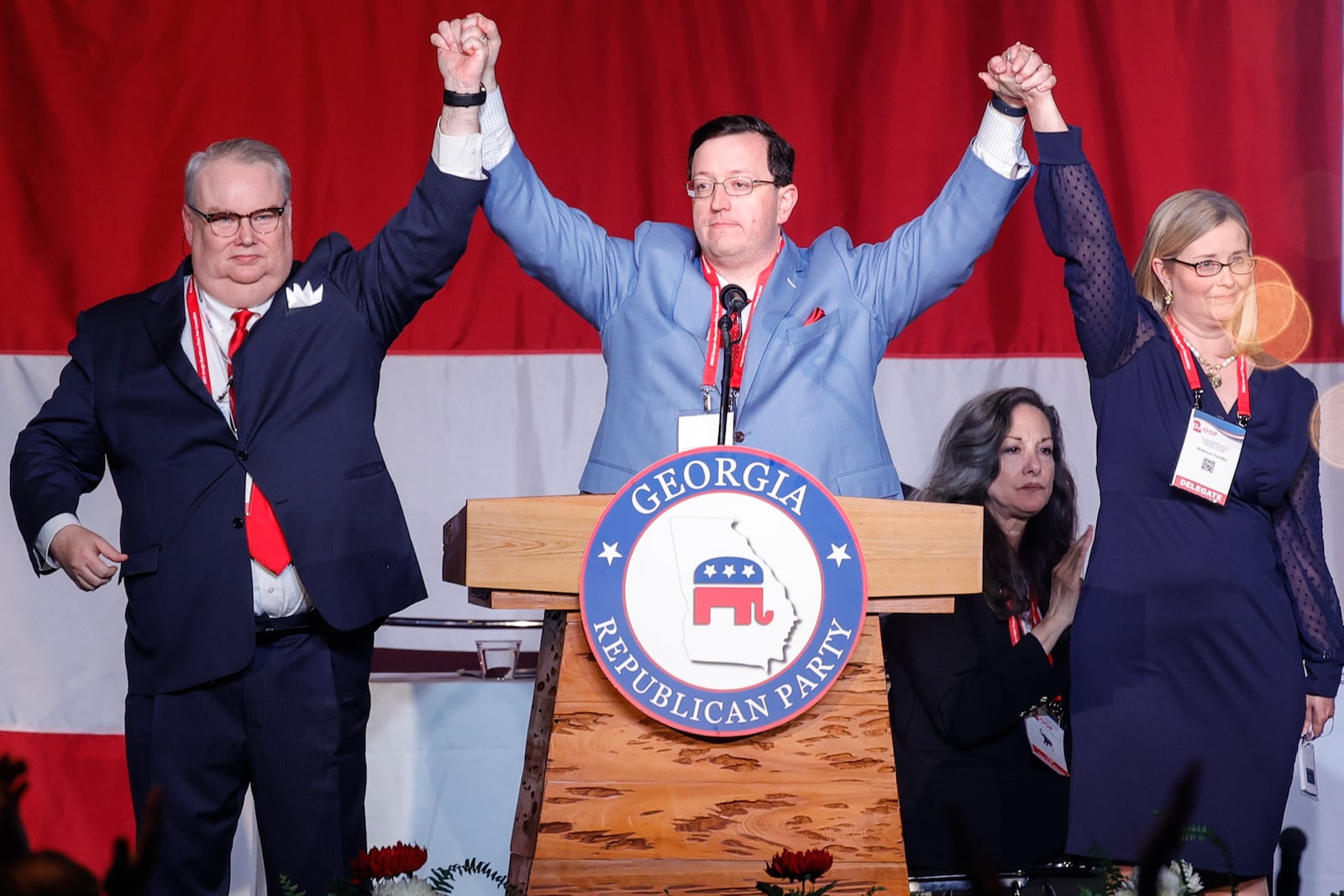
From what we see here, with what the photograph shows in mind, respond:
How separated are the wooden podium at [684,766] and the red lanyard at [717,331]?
46cm

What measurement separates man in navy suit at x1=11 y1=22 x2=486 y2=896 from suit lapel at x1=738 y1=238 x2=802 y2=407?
483 millimetres

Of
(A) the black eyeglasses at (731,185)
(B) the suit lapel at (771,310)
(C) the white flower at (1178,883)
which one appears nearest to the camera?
(C) the white flower at (1178,883)

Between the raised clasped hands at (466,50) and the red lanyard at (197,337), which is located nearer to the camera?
the raised clasped hands at (466,50)

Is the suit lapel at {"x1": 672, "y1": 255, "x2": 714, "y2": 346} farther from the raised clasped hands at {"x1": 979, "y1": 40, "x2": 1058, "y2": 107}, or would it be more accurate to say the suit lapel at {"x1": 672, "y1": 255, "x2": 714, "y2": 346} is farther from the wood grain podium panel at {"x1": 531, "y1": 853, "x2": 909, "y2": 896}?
the wood grain podium panel at {"x1": 531, "y1": 853, "x2": 909, "y2": 896}

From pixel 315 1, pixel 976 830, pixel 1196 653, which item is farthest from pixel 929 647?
pixel 315 1

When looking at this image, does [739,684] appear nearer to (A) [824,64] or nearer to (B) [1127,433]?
(B) [1127,433]

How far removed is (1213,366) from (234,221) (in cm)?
165

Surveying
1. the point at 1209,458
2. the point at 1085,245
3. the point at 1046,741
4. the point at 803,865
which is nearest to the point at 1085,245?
the point at 1085,245

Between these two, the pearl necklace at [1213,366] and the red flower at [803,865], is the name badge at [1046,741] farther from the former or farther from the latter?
the red flower at [803,865]

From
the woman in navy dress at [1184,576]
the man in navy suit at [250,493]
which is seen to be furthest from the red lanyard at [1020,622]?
the man in navy suit at [250,493]

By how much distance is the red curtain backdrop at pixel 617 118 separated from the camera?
150 inches

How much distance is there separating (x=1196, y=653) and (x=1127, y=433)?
1.25ft

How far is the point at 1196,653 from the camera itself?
2.43 metres

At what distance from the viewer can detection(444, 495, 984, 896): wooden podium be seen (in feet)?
5.57
